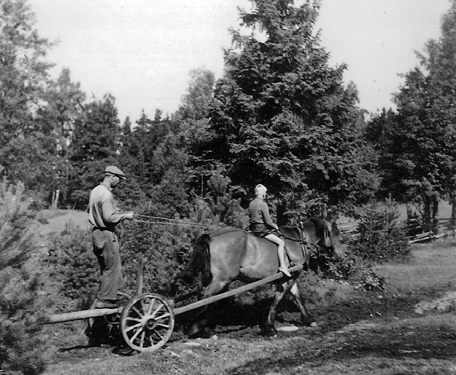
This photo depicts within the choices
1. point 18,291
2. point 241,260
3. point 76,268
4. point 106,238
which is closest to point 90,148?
point 76,268

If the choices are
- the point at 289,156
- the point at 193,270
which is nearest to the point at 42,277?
the point at 193,270

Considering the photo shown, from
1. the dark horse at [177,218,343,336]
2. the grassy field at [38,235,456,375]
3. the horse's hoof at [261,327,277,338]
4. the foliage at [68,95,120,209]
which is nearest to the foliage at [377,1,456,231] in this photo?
the grassy field at [38,235,456,375]

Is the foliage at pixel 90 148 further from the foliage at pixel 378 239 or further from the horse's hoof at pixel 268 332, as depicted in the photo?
the horse's hoof at pixel 268 332

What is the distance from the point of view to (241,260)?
9.02 metres

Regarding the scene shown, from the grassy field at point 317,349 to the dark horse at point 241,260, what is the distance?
71 cm

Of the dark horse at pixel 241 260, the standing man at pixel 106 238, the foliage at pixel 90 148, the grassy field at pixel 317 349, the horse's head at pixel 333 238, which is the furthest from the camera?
the foliage at pixel 90 148

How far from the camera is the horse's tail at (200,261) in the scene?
872cm

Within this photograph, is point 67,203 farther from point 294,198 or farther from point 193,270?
point 193,270

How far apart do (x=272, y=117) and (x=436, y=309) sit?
12.7 m

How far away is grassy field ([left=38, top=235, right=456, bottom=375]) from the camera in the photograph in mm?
6395

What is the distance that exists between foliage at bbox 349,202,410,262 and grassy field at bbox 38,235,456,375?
7665 millimetres

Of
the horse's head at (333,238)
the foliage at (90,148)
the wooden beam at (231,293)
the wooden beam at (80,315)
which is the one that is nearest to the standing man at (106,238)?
the wooden beam at (80,315)

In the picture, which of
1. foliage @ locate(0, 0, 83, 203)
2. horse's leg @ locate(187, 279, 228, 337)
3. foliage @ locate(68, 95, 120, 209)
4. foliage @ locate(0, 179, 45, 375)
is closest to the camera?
foliage @ locate(0, 179, 45, 375)

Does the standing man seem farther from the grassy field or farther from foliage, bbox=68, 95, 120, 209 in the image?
foliage, bbox=68, 95, 120, 209
